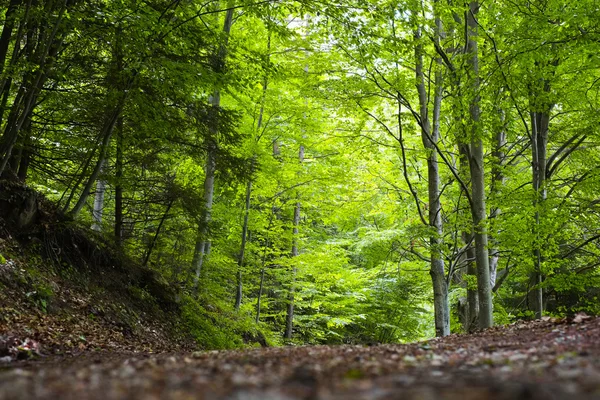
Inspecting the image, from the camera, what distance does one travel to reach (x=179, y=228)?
1030cm

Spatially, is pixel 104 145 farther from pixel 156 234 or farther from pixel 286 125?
pixel 286 125

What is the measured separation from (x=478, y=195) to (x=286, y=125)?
8085 millimetres

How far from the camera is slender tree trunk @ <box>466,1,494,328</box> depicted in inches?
318

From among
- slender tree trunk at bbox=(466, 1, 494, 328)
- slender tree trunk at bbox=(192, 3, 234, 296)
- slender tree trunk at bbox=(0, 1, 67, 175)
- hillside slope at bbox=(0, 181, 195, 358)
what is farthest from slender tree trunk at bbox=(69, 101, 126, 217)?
slender tree trunk at bbox=(466, 1, 494, 328)

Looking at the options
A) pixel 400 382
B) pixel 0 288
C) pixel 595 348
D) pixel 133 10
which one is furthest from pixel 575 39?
pixel 0 288

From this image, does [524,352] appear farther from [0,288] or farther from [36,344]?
[0,288]

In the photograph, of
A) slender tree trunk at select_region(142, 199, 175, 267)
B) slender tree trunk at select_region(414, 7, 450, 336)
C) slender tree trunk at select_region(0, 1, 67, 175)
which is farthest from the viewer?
slender tree trunk at select_region(414, 7, 450, 336)

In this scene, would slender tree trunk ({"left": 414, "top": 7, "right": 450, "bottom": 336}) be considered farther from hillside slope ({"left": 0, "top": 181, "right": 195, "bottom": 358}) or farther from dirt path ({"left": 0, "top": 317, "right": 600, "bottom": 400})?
dirt path ({"left": 0, "top": 317, "right": 600, "bottom": 400})

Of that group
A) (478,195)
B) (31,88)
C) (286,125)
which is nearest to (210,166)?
(286,125)

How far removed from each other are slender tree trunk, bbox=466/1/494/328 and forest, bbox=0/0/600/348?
41 millimetres

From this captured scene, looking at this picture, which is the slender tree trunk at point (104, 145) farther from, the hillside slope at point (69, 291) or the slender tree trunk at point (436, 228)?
the slender tree trunk at point (436, 228)

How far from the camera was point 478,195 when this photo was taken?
8641 mm

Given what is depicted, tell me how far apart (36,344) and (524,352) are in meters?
4.67

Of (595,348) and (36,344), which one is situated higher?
(595,348)
